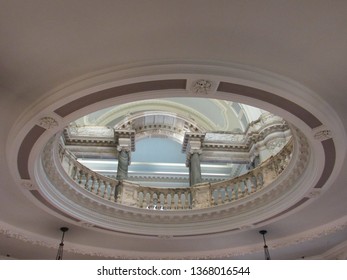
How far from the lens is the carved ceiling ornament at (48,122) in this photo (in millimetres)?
5754

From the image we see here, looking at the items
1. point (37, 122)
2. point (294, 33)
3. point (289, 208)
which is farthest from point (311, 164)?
point (37, 122)

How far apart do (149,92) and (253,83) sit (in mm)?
1695

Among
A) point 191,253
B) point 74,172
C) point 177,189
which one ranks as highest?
point 177,189

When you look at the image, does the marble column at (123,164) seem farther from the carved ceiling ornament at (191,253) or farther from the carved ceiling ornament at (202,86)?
the carved ceiling ornament at (202,86)

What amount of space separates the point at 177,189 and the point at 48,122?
18.1ft

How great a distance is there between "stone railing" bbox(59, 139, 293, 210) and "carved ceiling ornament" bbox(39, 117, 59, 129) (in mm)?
2910

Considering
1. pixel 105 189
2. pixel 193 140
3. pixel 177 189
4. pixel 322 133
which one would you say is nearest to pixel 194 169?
pixel 193 140

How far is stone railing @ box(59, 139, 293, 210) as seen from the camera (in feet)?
29.9

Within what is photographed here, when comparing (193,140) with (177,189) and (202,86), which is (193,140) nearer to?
(177,189)

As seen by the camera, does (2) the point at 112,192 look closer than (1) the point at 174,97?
No

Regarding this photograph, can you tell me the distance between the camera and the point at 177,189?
34.3 ft

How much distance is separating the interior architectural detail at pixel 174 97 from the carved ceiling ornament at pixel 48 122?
0.02m
